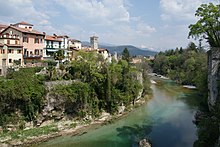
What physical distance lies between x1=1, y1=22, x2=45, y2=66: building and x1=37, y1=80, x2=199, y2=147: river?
13.3m

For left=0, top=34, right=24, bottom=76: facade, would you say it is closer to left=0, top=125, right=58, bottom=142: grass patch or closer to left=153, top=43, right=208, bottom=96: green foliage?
left=0, top=125, right=58, bottom=142: grass patch

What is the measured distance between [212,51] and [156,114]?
50.3ft

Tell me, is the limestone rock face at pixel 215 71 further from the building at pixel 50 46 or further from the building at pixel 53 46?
the building at pixel 50 46

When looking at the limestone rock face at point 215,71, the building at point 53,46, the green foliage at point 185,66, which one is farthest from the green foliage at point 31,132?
the green foliage at point 185,66

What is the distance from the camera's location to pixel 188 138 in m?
23.6

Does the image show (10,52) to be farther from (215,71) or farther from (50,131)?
(215,71)

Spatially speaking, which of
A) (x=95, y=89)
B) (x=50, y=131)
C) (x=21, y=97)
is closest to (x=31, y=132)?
(x=50, y=131)

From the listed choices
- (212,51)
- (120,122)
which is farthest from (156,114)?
(212,51)

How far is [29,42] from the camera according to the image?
116ft

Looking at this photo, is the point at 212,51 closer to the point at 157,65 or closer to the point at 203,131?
the point at 203,131

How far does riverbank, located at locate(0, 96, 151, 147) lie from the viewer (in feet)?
72.3

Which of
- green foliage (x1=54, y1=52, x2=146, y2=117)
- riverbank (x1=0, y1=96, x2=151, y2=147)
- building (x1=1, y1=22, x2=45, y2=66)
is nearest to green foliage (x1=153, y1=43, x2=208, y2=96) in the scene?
green foliage (x1=54, y1=52, x2=146, y2=117)

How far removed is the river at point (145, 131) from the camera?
73.9 ft

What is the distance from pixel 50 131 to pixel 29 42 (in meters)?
15.9
